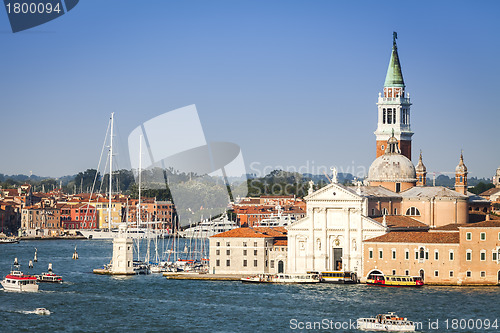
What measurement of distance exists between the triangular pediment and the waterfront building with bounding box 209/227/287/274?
2836 mm

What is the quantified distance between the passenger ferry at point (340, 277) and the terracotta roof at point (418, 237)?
1.63m

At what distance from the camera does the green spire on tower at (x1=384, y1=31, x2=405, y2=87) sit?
66863 mm

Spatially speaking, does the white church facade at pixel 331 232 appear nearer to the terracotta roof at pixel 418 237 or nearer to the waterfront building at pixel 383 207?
the waterfront building at pixel 383 207

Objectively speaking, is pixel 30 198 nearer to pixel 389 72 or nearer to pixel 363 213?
pixel 389 72

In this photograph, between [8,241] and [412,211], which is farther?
[8,241]

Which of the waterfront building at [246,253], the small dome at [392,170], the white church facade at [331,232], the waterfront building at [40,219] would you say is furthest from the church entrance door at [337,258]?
the waterfront building at [40,219]

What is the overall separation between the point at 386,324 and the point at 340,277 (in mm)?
Result: 13320

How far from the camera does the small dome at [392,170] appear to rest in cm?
5953

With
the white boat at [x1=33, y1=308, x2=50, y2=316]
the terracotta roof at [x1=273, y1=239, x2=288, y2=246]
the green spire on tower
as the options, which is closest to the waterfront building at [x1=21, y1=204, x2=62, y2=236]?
the green spire on tower

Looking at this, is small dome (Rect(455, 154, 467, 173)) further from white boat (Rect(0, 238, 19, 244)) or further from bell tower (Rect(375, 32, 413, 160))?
white boat (Rect(0, 238, 19, 244))

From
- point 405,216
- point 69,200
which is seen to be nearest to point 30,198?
point 69,200

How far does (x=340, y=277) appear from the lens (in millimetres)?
50031

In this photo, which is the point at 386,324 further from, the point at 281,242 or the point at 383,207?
the point at 383,207

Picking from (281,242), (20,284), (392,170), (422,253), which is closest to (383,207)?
(392,170)
